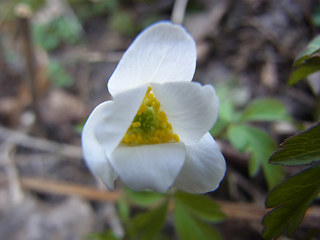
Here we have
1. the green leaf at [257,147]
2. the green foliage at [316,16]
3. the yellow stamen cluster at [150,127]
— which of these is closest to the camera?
the yellow stamen cluster at [150,127]

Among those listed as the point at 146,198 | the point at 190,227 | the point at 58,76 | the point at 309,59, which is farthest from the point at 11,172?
the point at 309,59

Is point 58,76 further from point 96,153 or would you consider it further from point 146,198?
point 96,153

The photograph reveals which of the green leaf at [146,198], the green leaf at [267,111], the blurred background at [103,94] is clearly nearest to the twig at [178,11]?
the blurred background at [103,94]

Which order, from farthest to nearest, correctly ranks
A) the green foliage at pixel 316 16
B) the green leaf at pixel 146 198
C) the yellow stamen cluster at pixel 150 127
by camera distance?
the green foliage at pixel 316 16 < the green leaf at pixel 146 198 < the yellow stamen cluster at pixel 150 127

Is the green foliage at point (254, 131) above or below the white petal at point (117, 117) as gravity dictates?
below

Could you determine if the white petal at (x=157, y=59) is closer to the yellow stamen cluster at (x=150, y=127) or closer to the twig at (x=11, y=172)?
the yellow stamen cluster at (x=150, y=127)

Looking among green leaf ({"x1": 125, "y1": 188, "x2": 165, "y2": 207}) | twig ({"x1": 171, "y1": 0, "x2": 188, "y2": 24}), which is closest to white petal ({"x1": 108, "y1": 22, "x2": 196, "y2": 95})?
green leaf ({"x1": 125, "y1": 188, "x2": 165, "y2": 207})

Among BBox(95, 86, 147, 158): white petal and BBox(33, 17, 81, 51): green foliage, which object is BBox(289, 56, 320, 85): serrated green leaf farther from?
BBox(33, 17, 81, 51): green foliage

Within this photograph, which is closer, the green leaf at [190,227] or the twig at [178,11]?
the green leaf at [190,227]
